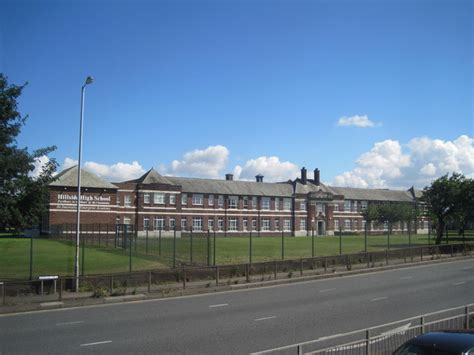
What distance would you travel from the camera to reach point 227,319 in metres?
14.8

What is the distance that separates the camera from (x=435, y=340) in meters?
6.84

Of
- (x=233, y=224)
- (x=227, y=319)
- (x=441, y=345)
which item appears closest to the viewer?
(x=441, y=345)

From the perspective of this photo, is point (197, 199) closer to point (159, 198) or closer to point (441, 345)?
point (159, 198)

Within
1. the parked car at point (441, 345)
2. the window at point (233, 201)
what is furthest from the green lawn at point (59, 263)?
the window at point (233, 201)

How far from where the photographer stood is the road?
11.4 metres

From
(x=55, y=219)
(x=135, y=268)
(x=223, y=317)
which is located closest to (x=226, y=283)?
(x=135, y=268)

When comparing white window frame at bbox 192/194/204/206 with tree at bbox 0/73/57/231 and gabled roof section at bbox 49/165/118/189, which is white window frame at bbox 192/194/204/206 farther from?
tree at bbox 0/73/57/231

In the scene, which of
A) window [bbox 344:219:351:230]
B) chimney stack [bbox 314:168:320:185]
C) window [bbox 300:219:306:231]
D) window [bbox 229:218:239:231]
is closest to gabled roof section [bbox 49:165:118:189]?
window [bbox 229:218:239:231]

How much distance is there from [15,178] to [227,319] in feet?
28.9

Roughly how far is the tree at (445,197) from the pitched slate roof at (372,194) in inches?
1974

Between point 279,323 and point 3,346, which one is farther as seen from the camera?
Answer: point 279,323

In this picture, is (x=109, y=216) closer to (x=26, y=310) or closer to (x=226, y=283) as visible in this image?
(x=226, y=283)

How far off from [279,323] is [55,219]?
54184mm

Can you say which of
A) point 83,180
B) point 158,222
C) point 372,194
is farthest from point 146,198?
point 372,194
